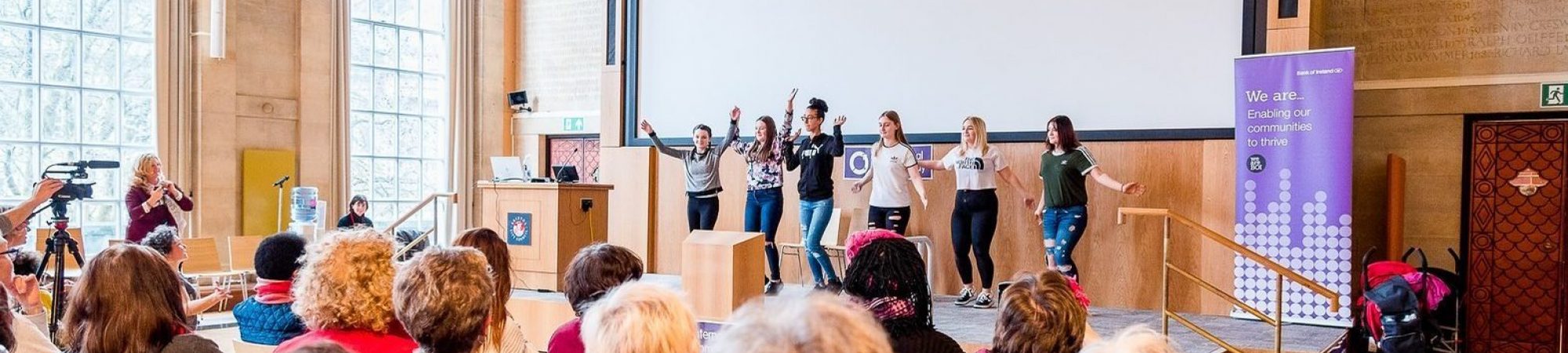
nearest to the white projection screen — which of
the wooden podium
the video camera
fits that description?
the wooden podium

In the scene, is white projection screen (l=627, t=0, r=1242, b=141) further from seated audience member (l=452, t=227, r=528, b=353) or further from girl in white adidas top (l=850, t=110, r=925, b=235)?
seated audience member (l=452, t=227, r=528, b=353)

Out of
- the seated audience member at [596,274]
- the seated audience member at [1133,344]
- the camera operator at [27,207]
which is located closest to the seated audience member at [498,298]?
the seated audience member at [596,274]

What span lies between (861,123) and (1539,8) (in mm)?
4629

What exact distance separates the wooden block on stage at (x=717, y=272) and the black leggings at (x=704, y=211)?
88.8 inches

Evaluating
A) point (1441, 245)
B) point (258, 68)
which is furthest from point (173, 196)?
point (1441, 245)

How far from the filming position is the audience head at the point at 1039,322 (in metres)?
2.39

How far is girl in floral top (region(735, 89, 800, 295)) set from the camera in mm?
7348

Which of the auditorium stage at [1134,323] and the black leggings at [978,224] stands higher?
the black leggings at [978,224]

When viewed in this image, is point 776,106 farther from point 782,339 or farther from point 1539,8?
point 782,339

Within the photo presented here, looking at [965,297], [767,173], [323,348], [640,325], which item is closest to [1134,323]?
[965,297]

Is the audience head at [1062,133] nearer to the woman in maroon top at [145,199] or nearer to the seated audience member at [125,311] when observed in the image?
the seated audience member at [125,311]

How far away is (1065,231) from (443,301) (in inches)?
192

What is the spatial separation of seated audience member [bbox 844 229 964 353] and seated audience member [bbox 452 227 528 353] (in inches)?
36.2

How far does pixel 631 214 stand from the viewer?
9734 millimetres
